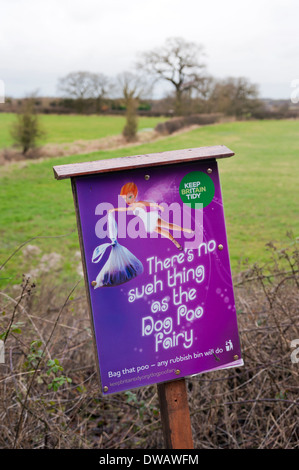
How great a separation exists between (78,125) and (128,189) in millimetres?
5971

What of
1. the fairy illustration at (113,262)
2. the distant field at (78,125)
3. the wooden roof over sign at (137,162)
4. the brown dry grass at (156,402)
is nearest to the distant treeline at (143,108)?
the distant field at (78,125)

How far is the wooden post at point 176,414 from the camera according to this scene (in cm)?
153

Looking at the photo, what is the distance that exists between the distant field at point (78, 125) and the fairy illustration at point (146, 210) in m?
5.61

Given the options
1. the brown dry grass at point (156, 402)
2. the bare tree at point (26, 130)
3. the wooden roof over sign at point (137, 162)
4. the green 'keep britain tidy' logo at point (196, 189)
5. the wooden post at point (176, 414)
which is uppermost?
the bare tree at point (26, 130)

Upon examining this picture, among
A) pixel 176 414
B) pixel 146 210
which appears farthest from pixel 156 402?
pixel 146 210

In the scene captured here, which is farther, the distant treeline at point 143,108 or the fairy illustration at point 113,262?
the distant treeline at point 143,108

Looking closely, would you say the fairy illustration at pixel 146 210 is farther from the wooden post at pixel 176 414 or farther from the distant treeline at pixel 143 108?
the distant treeline at pixel 143 108

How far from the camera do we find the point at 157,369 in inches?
57.6

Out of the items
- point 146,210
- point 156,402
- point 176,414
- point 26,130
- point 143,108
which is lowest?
point 156,402

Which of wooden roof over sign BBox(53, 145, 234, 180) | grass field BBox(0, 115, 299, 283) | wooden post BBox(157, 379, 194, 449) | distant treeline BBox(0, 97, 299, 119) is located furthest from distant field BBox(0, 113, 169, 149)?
wooden post BBox(157, 379, 194, 449)

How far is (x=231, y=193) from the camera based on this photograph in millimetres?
6988

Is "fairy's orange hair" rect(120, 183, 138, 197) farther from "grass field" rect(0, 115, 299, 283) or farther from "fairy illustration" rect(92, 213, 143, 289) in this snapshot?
"grass field" rect(0, 115, 299, 283)

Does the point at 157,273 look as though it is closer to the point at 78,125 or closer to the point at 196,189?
the point at 196,189

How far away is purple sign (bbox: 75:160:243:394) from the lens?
4.60 feet
